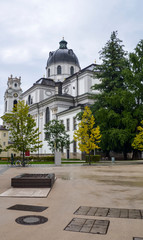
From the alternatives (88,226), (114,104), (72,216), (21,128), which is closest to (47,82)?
(114,104)

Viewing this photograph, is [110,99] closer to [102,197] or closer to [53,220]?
[102,197]

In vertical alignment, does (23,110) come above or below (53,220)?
above

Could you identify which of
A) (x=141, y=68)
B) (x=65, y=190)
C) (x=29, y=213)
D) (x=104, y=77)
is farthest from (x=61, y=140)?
(x=29, y=213)

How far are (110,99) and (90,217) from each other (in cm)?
3208

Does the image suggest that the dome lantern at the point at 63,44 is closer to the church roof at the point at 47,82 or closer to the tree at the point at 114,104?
the church roof at the point at 47,82

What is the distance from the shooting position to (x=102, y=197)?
27.1 feet

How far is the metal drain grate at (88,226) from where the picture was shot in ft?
15.7

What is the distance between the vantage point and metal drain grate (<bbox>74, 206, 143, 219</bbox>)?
5.88 meters

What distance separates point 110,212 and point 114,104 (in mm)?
31835

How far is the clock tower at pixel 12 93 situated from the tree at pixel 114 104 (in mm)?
64275

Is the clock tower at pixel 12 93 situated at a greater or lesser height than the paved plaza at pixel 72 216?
greater

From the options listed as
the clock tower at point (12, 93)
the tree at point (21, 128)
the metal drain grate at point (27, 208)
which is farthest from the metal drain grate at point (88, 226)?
the clock tower at point (12, 93)

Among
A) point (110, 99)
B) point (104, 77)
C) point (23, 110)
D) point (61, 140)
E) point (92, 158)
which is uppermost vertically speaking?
point (104, 77)

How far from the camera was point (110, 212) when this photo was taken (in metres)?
6.18
